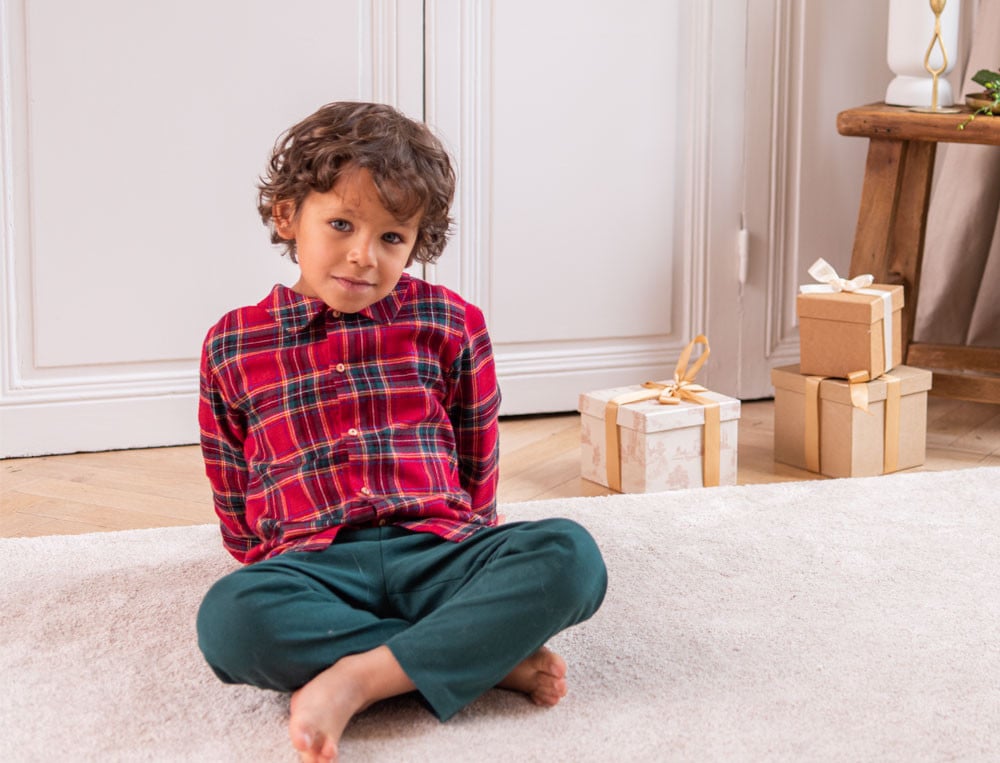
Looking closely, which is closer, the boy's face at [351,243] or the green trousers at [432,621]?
the green trousers at [432,621]

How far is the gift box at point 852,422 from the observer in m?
1.86

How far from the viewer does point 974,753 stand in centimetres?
100

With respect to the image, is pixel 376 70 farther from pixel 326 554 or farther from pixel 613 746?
pixel 613 746

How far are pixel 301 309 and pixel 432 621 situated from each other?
33 cm

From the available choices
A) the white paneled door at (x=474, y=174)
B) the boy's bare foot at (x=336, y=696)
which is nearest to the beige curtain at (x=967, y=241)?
the white paneled door at (x=474, y=174)

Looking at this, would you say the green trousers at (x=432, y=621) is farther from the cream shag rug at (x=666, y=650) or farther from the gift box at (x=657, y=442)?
the gift box at (x=657, y=442)

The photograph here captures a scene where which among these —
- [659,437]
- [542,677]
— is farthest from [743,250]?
[542,677]

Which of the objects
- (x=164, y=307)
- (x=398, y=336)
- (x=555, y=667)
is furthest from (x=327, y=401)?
(x=164, y=307)

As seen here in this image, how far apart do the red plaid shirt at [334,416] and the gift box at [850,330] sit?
818 millimetres

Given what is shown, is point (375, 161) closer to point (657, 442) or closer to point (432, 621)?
point (432, 621)

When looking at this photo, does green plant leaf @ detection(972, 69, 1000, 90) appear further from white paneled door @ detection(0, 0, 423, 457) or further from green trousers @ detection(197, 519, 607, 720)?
green trousers @ detection(197, 519, 607, 720)

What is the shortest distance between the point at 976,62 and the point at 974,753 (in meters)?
1.61

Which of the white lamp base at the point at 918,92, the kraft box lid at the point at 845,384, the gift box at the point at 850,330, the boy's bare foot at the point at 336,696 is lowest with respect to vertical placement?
the boy's bare foot at the point at 336,696

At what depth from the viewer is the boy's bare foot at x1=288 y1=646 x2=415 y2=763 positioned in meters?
0.97
